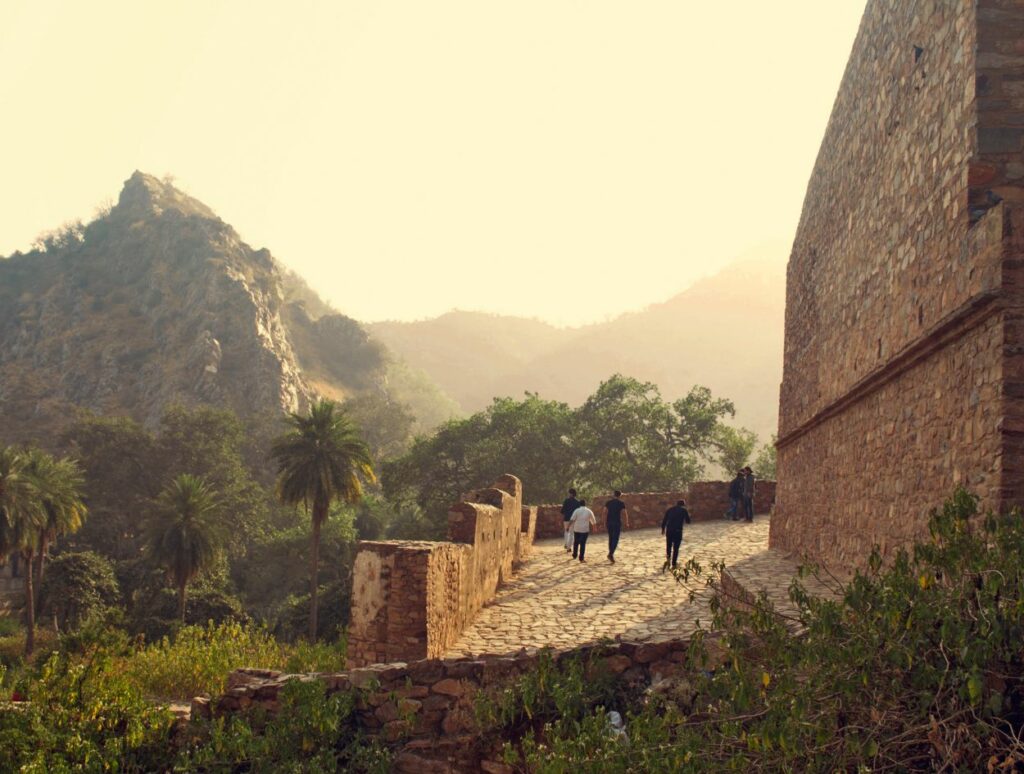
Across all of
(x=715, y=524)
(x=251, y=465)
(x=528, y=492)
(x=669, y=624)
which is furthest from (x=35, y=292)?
(x=669, y=624)

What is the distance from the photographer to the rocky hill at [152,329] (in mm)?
64938

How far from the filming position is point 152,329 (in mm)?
71750

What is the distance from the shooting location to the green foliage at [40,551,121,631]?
107 feet

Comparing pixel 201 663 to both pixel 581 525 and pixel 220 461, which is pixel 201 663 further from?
pixel 220 461

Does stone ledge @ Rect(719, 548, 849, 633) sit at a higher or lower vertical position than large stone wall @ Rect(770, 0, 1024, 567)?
lower

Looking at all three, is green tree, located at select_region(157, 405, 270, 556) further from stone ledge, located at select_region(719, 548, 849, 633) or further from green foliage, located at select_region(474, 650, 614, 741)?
green foliage, located at select_region(474, 650, 614, 741)

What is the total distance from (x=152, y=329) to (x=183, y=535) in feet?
157

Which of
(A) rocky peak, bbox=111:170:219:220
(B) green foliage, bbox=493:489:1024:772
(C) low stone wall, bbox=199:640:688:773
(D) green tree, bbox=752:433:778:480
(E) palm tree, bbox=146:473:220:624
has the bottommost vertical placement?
(E) palm tree, bbox=146:473:220:624

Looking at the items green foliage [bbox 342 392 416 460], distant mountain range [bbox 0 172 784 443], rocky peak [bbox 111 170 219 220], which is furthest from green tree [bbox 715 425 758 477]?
rocky peak [bbox 111 170 219 220]

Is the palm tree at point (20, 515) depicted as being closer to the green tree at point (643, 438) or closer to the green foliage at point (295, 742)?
the green tree at point (643, 438)

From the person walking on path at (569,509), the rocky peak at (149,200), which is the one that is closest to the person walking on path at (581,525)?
the person walking on path at (569,509)

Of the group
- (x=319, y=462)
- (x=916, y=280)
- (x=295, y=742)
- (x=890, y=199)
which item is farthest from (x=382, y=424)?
(x=295, y=742)

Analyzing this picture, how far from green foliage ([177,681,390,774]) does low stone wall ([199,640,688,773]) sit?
15 centimetres

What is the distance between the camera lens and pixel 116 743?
556 cm
